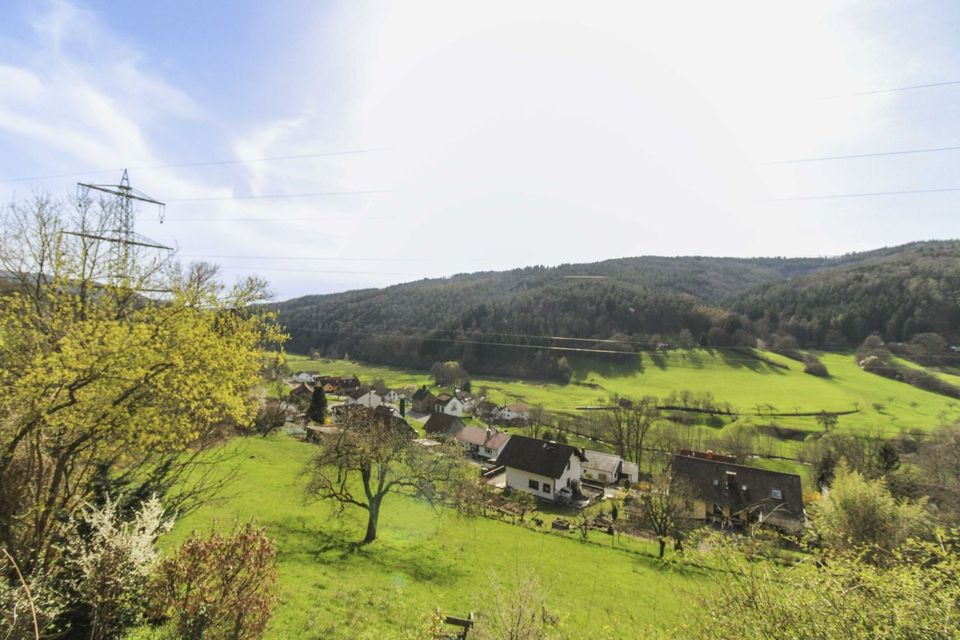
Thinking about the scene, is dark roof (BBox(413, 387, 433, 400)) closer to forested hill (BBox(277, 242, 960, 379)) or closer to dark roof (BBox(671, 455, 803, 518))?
forested hill (BBox(277, 242, 960, 379))

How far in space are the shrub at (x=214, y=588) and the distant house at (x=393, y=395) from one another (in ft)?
266

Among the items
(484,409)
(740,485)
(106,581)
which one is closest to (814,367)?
(740,485)

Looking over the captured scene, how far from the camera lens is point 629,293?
99.2 m

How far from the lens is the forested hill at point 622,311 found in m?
56.4

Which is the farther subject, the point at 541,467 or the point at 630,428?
the point at 630,428

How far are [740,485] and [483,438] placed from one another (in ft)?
101

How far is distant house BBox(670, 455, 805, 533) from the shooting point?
36125 millimetres

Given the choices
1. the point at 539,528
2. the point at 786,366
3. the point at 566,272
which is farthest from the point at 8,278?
the point at 566,272

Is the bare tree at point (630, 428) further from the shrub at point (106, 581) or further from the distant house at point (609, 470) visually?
the shrub at point (106, 581)

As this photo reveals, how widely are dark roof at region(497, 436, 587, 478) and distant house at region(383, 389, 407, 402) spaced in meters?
47.2

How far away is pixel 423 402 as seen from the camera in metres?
81.8

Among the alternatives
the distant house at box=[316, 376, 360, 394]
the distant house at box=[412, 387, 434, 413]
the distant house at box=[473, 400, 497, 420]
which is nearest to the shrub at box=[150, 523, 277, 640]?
the distant house at box=[473, 400, 497, 420]

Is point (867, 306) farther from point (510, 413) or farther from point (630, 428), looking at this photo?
point (510, 413)

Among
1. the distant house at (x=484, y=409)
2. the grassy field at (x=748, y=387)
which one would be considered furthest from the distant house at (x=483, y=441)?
the grassy field at (x=748, y=387)
